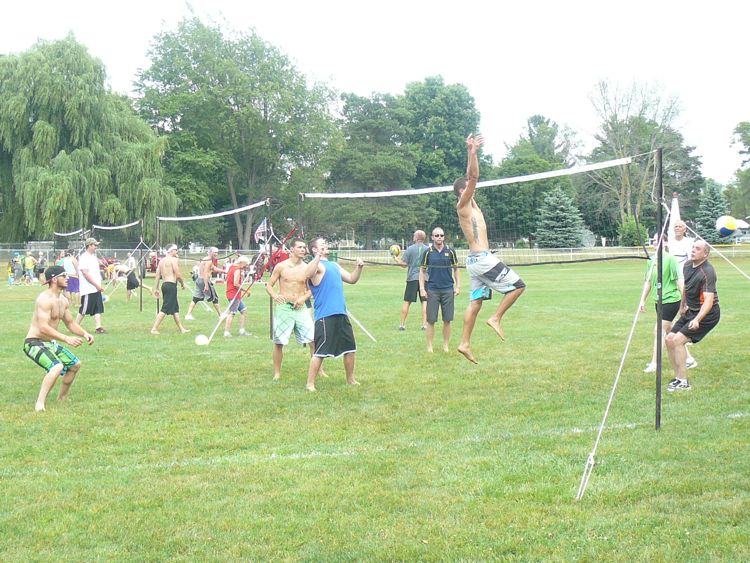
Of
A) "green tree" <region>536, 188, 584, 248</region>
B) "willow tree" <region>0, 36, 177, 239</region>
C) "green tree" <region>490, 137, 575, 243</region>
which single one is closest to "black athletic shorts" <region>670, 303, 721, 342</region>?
"green tree" <region>536, 188, 584, 248</region>

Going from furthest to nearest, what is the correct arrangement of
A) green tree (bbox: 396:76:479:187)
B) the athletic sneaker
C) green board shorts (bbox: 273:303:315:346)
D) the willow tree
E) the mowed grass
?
1. green tree (bbox: 396:76:479:187)
2. the willow tree
3. green board shorts (bbox: 273:303:315:346)
4. the athletic sneaker
5. the mowed grass

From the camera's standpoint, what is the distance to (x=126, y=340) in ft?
48.1

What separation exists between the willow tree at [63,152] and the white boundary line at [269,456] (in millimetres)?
35709

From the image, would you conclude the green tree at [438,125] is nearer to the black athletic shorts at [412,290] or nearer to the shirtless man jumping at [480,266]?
the black athletic shorts at [412,290]

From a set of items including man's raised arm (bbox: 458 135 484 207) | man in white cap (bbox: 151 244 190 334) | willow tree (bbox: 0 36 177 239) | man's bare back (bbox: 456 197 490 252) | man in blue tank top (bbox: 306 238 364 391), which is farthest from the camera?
willow tree (bbox: 0 36 177 239)

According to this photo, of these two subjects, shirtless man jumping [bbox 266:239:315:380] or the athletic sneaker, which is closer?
the athletic sneaker

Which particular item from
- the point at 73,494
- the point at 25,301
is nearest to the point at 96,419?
the point at 73,494

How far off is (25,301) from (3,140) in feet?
61.6

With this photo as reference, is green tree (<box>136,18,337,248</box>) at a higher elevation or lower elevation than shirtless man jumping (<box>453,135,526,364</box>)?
higher

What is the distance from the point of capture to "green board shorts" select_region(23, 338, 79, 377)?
858 cm

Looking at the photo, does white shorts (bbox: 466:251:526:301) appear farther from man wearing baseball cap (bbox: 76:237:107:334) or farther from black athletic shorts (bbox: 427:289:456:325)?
man wearing baseball cap (bbox: 76:237:107:334)

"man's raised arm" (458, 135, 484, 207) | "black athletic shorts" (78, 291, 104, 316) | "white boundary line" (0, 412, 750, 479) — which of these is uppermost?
"man's raised arm" (458, 135, 484, 207)

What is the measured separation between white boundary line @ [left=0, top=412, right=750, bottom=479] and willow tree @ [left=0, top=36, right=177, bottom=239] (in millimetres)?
35709

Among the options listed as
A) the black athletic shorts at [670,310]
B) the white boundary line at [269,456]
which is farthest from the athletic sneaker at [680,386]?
the white boundary line at [269,456]
